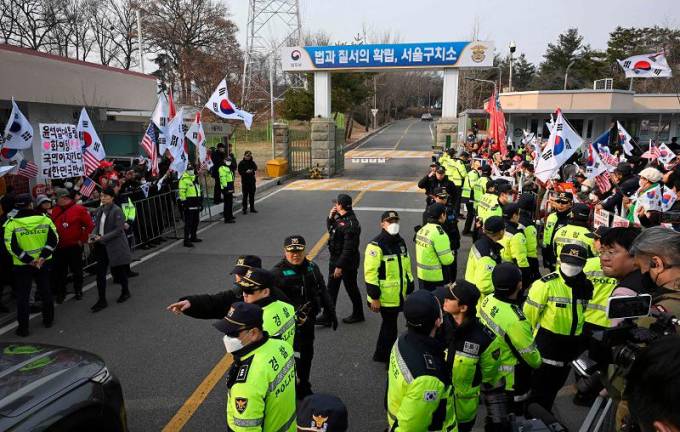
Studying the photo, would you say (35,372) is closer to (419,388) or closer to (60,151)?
(419,388)

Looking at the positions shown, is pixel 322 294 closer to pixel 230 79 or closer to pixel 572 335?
pixel 572 335

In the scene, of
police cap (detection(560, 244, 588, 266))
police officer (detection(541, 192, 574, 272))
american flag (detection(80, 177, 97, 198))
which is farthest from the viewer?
american flag (detection(80, 177, 97, 198))

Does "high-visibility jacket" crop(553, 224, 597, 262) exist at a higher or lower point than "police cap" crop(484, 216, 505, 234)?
lower

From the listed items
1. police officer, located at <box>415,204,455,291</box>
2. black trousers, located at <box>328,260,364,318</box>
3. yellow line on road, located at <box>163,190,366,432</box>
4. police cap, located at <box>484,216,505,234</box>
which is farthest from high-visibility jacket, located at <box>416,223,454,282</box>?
yellow line on road, located at <box>163,190,366,432</box>

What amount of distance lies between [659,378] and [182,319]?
642 centimetres

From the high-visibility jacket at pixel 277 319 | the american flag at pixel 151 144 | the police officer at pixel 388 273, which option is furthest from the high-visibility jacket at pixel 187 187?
the high-visibility jacket at pixel 277 319

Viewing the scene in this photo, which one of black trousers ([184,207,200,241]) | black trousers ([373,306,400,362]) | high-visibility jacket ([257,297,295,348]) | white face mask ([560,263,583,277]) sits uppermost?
white face mask ([560,263,583,277])

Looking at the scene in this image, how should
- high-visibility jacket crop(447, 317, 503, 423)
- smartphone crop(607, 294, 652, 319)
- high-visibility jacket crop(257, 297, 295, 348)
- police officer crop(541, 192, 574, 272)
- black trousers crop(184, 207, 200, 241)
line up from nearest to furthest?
smartphone crop(607, 294, 652, 319), high-visibility jacket crop(447, 317, 503, 423), high-visibility jacket crop(257, 297, 295, 348), police officer crop(541, 192, 574, 272), black trousers crop(184, 207, 200, 241)

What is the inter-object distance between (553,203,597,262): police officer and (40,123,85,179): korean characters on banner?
27.3ft

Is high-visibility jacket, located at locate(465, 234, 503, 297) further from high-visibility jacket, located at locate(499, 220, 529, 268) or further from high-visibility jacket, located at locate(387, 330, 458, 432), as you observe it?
high-visibility jacket, located at locate(387, 330, 458, 432)

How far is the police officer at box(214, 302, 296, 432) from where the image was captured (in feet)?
8.72

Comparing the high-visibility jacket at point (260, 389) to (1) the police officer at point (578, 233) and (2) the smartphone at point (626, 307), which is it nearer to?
(2) the smartphone at point (626, 307)

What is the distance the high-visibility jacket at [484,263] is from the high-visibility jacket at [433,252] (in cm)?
48

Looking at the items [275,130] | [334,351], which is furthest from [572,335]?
[275,130]
